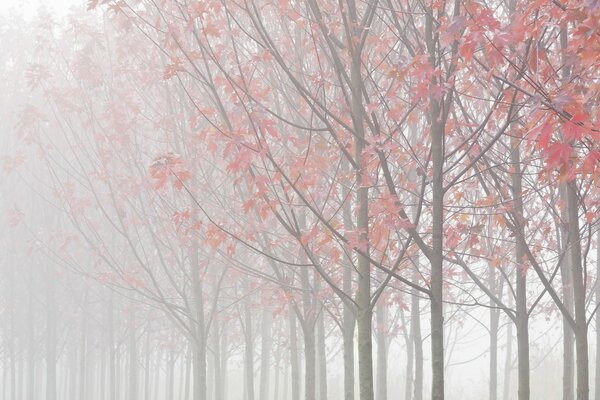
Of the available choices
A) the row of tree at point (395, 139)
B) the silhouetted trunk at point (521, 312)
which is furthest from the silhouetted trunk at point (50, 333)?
the silhouetted trunk at point (521, 312)

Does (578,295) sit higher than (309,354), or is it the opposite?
(578,295)

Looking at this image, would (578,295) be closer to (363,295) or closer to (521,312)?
(521,312)

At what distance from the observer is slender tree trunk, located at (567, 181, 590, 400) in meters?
6.16

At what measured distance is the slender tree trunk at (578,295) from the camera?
6164 millimetres

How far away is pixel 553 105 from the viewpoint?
3580mm

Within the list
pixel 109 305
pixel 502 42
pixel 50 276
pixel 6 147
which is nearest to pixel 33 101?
pixel 6 147

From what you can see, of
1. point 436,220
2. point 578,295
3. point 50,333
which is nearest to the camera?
point 436,220

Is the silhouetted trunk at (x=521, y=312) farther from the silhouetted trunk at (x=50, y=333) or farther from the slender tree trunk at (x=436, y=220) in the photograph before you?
the silhouetted trunk at (x=50, y=333)

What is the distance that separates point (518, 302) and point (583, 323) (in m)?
0.60

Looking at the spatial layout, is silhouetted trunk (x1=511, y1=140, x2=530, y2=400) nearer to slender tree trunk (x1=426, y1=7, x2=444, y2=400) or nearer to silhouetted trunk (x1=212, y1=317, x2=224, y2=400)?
slender tree trunk (x1=426, y1=7, x2=444, y2=400)

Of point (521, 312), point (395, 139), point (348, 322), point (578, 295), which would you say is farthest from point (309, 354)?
point (395, 139)

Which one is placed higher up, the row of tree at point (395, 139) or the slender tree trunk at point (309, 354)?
the row of tree at point (395, 139)

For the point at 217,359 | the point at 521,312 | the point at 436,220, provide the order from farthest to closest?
the point at 217,359, the point at 521,312, the point at 436,220

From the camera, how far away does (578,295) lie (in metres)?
6.28
